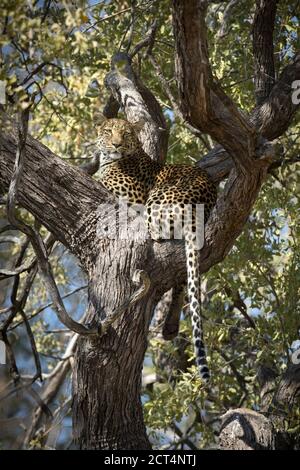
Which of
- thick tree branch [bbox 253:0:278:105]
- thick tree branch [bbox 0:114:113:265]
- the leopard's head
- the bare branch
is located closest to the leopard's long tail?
thick tree branch [bbox 0:114:113:265]

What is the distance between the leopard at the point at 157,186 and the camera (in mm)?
5746

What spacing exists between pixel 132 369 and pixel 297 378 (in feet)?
6.26

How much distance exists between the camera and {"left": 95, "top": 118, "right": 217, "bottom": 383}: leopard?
18.9ft

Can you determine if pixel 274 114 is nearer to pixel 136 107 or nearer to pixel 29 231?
pixel 136 107

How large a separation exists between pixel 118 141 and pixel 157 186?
91cm

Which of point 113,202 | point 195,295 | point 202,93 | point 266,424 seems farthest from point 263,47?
point 266,424

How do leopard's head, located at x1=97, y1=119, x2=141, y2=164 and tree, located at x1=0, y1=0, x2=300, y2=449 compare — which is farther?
leopard's head, located at x1=97, y1=119, x2=141, y2=164

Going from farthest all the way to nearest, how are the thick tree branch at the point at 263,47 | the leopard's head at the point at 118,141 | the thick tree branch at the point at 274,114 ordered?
1. the leopard's head at the point at 118,141
2. the thick tree branch at the point at 263,47
3. the thick tree branch at the point at 274,114

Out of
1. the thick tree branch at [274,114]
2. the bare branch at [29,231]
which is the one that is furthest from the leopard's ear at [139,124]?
the bare branch at [29,231]

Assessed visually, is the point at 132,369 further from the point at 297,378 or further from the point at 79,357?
the point at 297,378

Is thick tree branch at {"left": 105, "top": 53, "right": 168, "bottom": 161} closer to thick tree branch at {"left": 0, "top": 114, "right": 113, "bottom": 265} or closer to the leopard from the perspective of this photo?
the leopard

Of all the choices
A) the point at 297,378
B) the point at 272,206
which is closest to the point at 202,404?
the point at 297,378

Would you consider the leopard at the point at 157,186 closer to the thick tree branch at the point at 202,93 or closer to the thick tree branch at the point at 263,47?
the thick tree branch at the point at 202,93
